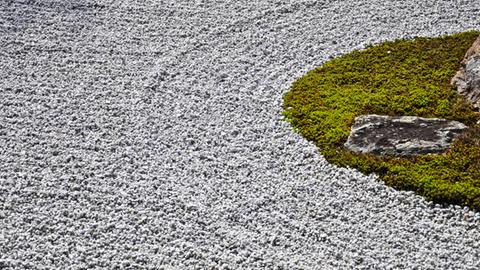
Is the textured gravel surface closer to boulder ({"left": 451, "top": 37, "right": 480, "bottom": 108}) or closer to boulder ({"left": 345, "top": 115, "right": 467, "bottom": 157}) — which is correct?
boulder ({"left": 345, "top": 115, "right": 467, "bottom": 157})

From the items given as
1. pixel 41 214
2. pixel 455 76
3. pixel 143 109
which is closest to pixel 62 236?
pixel 41 214

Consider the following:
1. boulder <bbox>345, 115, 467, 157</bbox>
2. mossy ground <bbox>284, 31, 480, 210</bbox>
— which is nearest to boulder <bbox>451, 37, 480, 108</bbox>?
mossy ground <bbox>284, 31, 480, 210</bbox>

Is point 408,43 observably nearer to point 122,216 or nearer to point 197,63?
point 197,63

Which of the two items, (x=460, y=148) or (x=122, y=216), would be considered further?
(x=460, y=148)

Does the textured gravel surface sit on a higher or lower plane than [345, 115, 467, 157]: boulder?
higher

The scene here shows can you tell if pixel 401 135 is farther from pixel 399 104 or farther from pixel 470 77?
pixel 470 77

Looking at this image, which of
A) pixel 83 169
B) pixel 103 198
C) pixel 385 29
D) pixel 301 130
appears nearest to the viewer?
pixel 103 198

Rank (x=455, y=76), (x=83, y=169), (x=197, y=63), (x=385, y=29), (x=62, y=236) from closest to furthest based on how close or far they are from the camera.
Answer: (x=62, y=236)
(x=83, y=169)
(x=455, y=76)
(x=197, y=63)
(x=385, y=29)
